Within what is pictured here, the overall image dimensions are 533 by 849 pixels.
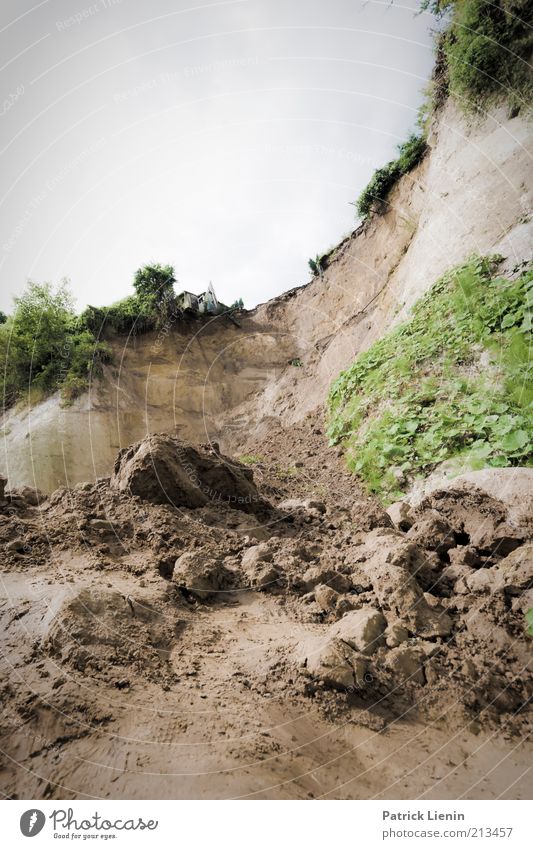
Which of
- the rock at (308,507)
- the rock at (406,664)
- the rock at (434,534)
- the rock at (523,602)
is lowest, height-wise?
the rock at (406,664)

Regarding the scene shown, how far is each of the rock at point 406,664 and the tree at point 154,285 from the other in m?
20.4

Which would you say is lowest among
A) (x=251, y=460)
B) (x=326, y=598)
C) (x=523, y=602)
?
(x=523, y=602)

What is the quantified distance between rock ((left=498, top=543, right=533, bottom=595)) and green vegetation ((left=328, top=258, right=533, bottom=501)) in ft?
9.09

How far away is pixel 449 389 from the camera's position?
27.5 ft

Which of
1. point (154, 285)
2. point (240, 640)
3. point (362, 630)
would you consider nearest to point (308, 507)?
point (240, 640)

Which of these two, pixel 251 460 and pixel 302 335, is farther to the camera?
pixel 302 335

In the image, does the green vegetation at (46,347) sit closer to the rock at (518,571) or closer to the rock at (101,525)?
the rock at (101,525)

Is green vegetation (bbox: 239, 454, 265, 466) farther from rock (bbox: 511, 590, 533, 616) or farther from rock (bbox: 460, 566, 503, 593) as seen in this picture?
rock (bbox: 511, 590, 533, 616)

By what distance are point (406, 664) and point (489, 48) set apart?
58.5 ft

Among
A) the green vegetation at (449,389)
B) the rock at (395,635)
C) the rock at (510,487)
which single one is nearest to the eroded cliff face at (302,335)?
the green vegetation at (449,389)

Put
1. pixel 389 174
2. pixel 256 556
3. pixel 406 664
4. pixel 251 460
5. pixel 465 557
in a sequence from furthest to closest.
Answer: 1. pixel 389 174
2. pixel 251 460
3. pixel 256 556
4. pixel 465 557
5. pixel 406 664

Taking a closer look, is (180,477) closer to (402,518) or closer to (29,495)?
(29,495)

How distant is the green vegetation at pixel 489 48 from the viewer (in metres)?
12.1

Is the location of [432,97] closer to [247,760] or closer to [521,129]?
[521,129]
